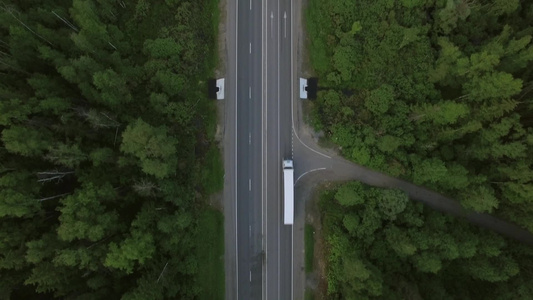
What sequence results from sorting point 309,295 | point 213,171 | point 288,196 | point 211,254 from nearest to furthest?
point 288,196, point 211,254, point 309,295, point 213,171

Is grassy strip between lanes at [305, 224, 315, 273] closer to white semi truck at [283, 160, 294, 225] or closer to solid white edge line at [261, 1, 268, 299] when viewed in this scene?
white semi truck at [283, 160, 294, 225]

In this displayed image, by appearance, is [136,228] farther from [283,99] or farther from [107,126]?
[283,99]

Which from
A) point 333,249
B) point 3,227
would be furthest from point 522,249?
point 3,227

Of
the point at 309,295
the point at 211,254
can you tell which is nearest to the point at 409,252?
the point at 309,295

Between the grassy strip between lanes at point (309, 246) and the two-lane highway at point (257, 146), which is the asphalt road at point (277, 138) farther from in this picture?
the grassy strip between lanes at point (309, 246)

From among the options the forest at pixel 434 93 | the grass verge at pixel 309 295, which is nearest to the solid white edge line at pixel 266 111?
the grass verge at pixel 309 295

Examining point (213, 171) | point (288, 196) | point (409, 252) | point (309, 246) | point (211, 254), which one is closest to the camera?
point (409, 252)

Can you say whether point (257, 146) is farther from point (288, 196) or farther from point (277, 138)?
point (288, 196)
